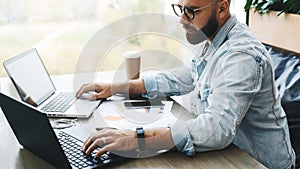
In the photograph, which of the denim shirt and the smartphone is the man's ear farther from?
the smartphone

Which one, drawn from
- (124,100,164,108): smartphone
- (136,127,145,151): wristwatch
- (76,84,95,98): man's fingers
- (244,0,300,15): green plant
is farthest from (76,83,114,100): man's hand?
(244,0,300,15): green plant

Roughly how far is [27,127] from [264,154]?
2.72 ft

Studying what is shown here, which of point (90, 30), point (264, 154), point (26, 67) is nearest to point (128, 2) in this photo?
point (90, 30)

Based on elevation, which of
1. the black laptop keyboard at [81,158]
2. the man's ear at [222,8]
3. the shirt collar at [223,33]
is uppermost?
the man's ear at [222,8]

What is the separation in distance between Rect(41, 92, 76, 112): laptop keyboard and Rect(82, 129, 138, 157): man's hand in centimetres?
41

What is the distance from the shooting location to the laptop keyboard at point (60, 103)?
162 cm

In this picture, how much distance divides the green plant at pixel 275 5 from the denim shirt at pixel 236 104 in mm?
715

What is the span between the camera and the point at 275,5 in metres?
2.18

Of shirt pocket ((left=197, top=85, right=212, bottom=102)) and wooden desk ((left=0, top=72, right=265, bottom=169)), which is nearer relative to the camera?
wooden desk ((left=0, top=72, right=265, bottom=169))

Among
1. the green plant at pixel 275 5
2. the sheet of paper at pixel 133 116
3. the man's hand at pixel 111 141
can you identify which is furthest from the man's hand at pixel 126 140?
the green plant at pixel 275 5

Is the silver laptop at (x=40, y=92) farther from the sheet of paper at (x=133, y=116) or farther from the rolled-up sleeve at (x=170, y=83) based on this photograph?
the rolled-up sleeve at (x=170, y=83)

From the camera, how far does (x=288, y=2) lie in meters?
2.08

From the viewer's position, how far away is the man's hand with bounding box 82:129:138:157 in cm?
119

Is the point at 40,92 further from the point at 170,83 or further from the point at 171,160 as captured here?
the point at 171,160
